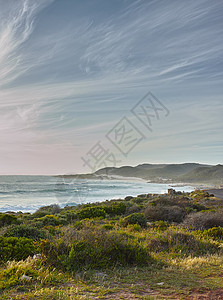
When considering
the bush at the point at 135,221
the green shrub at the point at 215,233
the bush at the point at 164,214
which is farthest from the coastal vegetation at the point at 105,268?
the bush at the point at 164,214

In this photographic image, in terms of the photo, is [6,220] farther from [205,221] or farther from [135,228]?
[205,221]

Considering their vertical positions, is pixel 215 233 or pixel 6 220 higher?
pixel 6 220

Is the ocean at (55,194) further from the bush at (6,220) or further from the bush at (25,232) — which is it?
the bush at (25,232)

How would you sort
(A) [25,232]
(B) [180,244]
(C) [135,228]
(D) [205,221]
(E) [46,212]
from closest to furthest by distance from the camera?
1. (B) [180,244]
2. (A) [25,232]
3. (C) [135,228]
4. (D) [205,221]
5. (E) [46,212]

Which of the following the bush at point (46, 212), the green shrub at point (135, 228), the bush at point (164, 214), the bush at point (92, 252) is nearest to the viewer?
the bush at point (92, 252)

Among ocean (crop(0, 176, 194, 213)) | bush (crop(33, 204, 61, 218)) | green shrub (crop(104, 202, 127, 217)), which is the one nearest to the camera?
green shrub (crop(104, 202, 127, 217))

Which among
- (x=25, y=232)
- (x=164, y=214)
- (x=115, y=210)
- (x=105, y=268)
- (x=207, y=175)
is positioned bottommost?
(x=207, y=175)

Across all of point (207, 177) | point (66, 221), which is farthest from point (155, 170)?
point (66, 221)

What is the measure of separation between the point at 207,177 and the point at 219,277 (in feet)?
424

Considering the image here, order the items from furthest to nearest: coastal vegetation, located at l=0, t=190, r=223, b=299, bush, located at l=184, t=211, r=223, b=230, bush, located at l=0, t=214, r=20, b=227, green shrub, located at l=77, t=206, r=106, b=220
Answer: green shrub, located at l=77, t=206, r=106, b=220, bush, located at l=0, t=214, r=20, b=227, bush, located at l=184, t=211, r=223, b=230, coastal vegetation, located at l=0, t=190, r=223, b=299

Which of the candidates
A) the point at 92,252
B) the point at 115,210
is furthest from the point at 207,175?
the point at 92,252

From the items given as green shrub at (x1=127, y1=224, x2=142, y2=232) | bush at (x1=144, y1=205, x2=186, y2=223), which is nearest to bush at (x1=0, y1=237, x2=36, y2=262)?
green shrub at (x1=127, y1=224, x2=142, y2=232)

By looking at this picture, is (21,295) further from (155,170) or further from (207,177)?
(155,170)

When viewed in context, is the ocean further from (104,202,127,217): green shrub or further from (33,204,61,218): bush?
(104,202,127,217): green shrub
